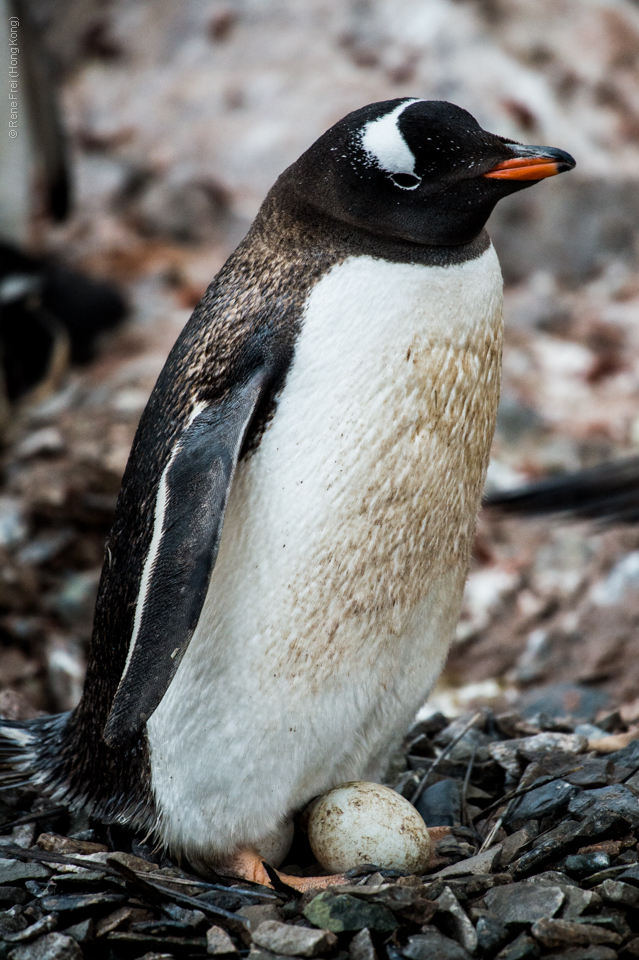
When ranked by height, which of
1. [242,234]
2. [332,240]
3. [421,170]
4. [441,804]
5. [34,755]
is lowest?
[441,804]

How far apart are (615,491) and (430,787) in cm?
184

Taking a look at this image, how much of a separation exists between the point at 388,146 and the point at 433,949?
1285mm

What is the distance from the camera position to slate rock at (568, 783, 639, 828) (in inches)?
73.3

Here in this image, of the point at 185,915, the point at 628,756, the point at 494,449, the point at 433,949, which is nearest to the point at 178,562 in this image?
the point at 185,915

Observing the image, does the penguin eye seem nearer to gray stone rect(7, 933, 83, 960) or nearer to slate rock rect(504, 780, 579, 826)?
slate rock rect(504, 780, 579, 826)

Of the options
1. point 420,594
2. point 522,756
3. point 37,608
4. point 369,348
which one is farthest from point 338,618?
point 37,608

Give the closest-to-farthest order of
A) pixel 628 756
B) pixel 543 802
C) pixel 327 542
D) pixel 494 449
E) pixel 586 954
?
pixel 586 954 < pixel 327 542 < pixel 543 802 < pixel 628 756 < pixel 494 449

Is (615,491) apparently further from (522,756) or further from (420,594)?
(420,594)

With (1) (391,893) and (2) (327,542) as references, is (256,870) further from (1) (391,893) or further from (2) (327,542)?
(2) (327,542)

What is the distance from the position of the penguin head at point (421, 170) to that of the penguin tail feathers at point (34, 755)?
1267mm

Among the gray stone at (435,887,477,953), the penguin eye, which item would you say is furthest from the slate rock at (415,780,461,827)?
the penguin eye

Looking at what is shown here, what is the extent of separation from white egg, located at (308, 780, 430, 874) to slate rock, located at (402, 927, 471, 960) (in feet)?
0.87

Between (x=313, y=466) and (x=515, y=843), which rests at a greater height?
(x=313, y=466)

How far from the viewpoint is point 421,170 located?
1.81m
